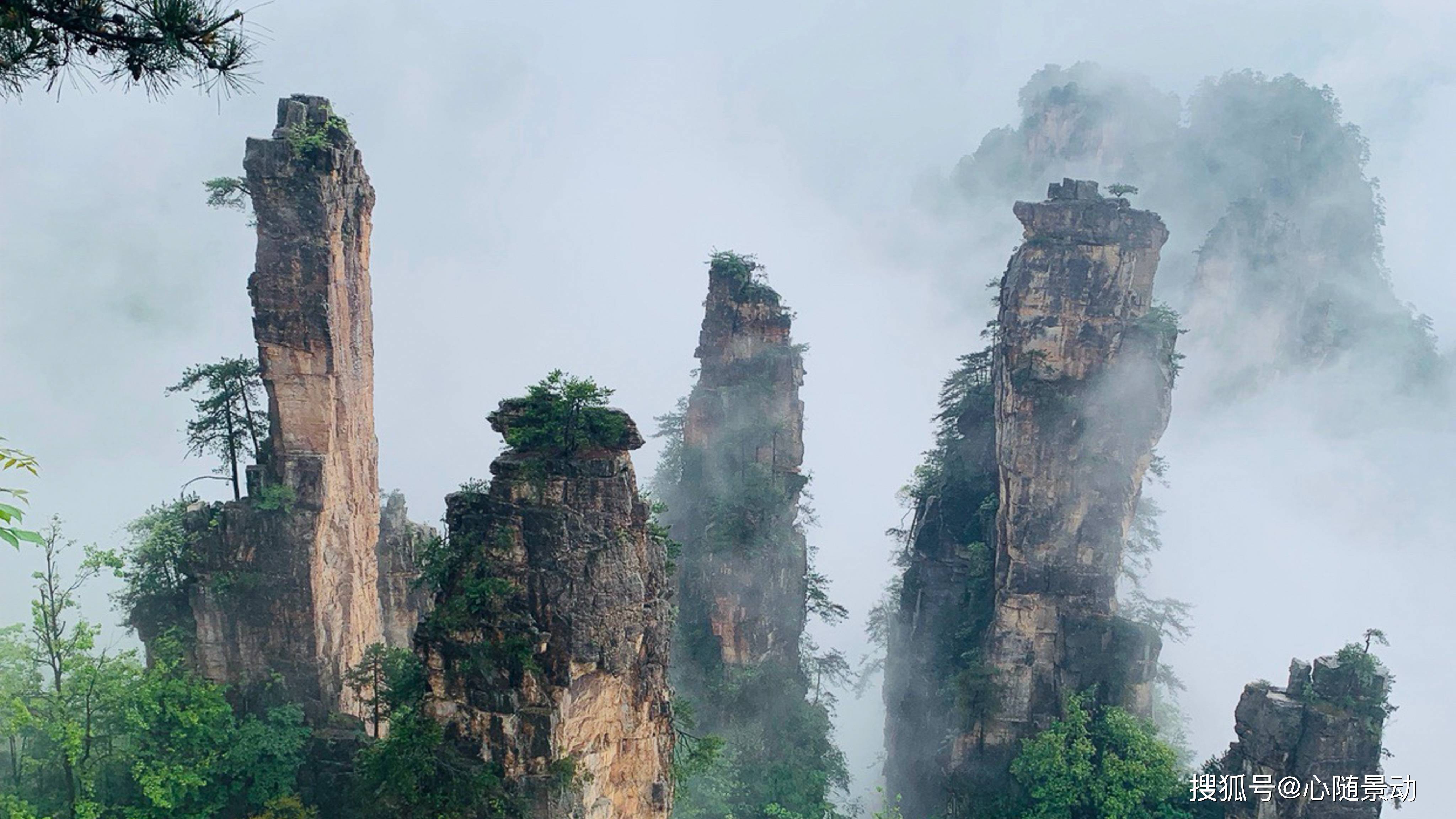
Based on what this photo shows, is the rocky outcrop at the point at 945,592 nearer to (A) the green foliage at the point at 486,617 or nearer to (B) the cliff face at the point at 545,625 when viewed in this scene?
(B) the cliff face at the point at 545,625

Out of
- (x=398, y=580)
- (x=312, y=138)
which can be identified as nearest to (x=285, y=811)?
(x=398, y=580)

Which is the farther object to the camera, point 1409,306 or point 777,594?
point 1409,306

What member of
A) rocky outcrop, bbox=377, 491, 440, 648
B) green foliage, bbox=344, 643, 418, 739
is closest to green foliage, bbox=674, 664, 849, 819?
rocky outcrop, bbox=377, 491, 440, 648

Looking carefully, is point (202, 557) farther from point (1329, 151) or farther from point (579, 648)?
point (1329, 151)

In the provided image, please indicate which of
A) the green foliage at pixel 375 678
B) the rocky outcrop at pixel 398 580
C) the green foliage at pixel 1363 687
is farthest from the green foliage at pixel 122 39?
the green foliage at pixel 1363 687

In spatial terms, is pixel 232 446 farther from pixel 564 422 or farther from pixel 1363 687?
pixel 1363 687

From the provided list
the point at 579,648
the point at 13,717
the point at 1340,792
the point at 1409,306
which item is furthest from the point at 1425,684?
the point at 13,717
